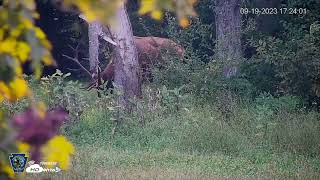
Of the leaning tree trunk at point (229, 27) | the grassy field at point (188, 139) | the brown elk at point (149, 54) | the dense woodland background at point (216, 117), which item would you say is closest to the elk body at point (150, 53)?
the brown elk at point (149, 54)

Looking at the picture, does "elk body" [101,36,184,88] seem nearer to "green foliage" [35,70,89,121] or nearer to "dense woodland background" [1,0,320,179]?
"dense woodland background" [1,0,320,179]

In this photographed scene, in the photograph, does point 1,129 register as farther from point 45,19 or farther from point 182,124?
point 45,19

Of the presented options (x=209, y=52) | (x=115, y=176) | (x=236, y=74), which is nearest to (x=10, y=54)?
(x=115, y=176)

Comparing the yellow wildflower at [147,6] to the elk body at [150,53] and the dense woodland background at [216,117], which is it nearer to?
the dense woodland background at [216,117]

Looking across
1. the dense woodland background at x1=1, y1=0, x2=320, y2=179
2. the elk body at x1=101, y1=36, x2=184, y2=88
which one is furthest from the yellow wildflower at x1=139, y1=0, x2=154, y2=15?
the elk body at x1=101, y1=36, x2=184, y2=88

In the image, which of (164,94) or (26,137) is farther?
(164,94)

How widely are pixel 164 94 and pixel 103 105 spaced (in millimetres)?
1072

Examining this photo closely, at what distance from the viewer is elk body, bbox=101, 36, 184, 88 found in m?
12.7

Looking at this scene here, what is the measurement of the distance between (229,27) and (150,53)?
2229 mm

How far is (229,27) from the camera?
1327 centimetres

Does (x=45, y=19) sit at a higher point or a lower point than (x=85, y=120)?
higher

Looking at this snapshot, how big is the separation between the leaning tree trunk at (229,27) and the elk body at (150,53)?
3.48ft

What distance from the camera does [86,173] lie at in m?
6.04

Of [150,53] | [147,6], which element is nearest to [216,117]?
[150,53]
